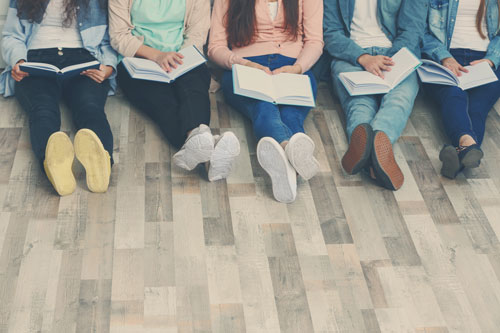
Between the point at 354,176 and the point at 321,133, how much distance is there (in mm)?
373

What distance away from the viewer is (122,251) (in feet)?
8.04

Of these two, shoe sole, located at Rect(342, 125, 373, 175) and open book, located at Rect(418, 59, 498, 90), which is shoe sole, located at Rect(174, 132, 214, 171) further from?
open book, located at Rect(418, 59, 498, 90)

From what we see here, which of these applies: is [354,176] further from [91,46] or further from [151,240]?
[91,46]

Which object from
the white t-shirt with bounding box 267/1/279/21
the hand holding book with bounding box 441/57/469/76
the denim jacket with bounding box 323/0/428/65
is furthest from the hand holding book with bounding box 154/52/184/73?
the hand holding book with bounding box 441/57/469/76

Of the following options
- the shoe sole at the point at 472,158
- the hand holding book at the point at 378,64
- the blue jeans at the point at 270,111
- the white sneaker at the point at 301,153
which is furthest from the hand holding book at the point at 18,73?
the shoe sole at the point at 472,158

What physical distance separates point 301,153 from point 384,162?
0.35 m

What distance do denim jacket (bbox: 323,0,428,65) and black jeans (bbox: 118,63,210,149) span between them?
668 mm

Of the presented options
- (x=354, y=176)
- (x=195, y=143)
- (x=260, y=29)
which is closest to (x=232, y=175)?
(x=195, y=143)

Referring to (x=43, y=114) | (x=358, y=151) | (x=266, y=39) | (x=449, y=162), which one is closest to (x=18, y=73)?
(x=43, y=114)

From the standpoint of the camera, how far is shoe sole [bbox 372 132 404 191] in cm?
274

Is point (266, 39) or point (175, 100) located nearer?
point (175, 100)

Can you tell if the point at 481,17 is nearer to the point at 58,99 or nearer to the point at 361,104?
the point at 361,104

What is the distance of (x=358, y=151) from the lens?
2.77 m

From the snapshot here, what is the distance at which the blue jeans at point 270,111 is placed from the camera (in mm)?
2881
